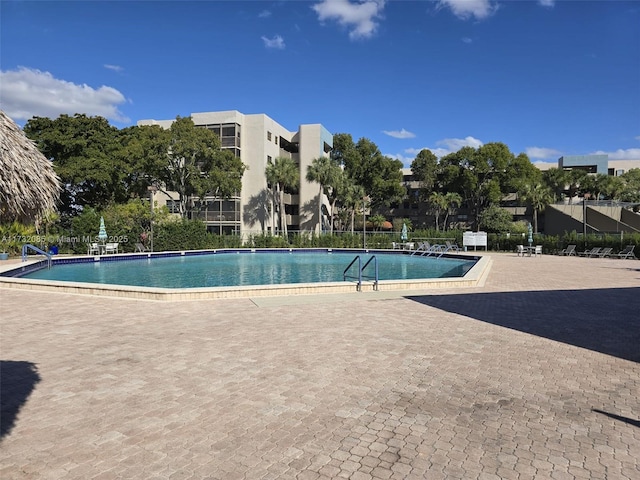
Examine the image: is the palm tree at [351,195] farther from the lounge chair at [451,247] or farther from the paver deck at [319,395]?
the paver deck at [319,395]

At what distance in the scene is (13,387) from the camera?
4.69m

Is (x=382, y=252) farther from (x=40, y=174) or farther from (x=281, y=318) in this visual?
(x=40, y=174)

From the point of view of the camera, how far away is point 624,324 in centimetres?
797

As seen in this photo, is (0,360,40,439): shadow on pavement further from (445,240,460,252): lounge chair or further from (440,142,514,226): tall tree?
(440,142,514,226): tall tree

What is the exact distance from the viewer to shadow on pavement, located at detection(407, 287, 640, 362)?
22.4ft

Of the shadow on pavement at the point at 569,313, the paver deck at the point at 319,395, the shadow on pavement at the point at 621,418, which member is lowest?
the shadow on pavement at the point at 569,313

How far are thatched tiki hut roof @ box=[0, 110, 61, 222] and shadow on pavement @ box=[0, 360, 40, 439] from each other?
1.92m

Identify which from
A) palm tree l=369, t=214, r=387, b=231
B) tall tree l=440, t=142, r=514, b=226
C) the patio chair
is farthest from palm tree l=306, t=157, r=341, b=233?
the patio chair

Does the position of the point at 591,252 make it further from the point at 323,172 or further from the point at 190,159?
the point at 190,159

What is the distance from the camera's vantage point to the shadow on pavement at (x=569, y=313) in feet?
22.4

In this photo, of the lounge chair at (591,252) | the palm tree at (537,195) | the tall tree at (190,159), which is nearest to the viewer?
the lounge chair at (591,252)

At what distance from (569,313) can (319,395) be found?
6.95 m

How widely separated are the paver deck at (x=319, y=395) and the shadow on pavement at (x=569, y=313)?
80 mm

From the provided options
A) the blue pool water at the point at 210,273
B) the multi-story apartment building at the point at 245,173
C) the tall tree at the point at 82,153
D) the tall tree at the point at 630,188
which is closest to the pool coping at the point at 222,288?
the blue pool water at the point at 210,273
